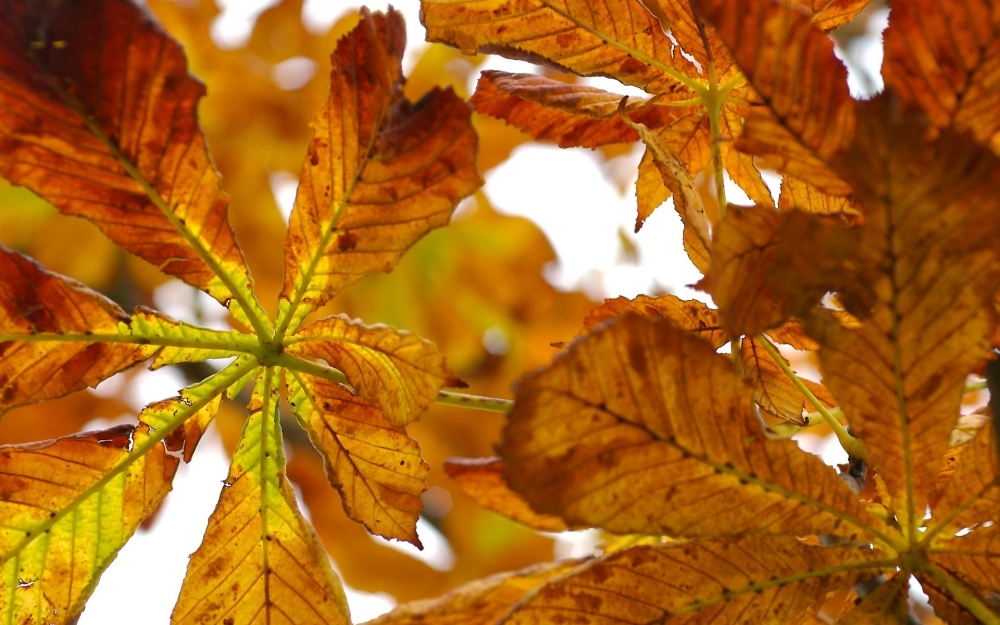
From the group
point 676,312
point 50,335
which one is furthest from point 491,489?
point 50,335

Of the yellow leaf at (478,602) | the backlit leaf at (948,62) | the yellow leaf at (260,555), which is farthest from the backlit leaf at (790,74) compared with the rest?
the yellow leaf at (260,555)

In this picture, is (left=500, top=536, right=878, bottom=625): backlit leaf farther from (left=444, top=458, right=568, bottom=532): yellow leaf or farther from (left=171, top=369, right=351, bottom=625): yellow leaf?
(left=171, top=369, right=351, bottom=625): yellow leaf

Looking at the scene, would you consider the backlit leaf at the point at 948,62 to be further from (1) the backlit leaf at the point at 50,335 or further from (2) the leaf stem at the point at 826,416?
(1) the backlit leaf at the point at 50,335

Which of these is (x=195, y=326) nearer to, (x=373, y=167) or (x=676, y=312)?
(x=373, y=167)

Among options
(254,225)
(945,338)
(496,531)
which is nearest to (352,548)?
(496,531)

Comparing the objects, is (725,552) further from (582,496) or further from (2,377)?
(2,377)

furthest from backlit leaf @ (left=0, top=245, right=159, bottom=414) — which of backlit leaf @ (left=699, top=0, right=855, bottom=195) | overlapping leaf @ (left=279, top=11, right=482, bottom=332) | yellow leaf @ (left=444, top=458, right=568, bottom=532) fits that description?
backlit leaf @ (left=699, top=0, right=855, bottom=195)
